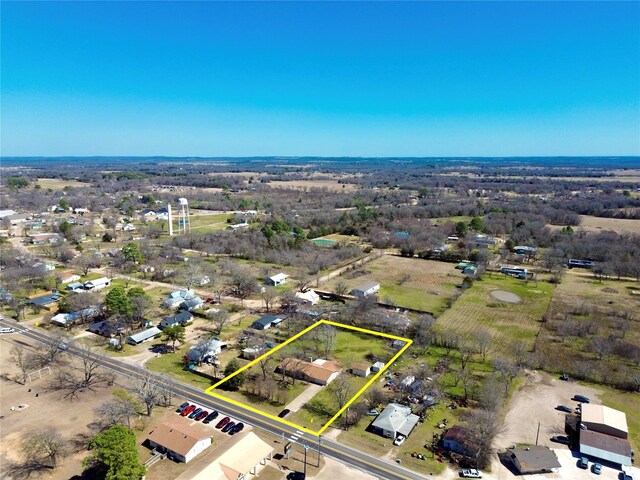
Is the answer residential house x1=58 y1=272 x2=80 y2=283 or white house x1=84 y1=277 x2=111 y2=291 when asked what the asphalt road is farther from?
residential house x1=58 y1=272 x2=80 y2=283

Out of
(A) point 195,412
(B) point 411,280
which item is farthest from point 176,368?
(B) point 411,280

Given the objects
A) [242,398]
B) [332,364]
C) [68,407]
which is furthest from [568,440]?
[68,407]

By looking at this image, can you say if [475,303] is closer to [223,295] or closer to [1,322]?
[223,295]

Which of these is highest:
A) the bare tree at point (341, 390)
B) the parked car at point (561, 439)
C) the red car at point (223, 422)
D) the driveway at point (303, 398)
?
the bare tree at point (341, 390)

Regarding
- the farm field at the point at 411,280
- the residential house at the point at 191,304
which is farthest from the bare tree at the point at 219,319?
the farm field at the point at 411,280

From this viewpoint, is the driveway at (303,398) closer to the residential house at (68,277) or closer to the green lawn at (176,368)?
the green lawn at (176,368)

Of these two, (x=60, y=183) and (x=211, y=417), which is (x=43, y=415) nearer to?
(x=211, y=417)
